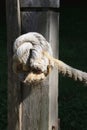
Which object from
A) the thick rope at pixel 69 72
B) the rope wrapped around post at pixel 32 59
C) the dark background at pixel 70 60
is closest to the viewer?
the rope wrapped around post at pixel 32 59

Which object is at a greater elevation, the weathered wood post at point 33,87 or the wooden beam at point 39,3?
the wooden beam at point 39,3

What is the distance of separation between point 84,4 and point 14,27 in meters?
5.53

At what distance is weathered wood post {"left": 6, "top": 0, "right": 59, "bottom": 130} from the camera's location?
1215 millimetres

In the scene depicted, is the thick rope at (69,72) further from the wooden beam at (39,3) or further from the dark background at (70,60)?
the dark background at (70,60)

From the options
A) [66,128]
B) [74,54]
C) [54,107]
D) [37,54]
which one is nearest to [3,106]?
[66,128]

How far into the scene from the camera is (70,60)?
5.00 metres

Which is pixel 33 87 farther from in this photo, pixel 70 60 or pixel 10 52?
pixel 70 60

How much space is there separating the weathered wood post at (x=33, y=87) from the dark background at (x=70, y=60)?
1.22 metres

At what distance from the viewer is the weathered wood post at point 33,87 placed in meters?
1.21

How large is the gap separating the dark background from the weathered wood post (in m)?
1.22

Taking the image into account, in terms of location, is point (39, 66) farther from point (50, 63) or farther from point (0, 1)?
point (0, 1)

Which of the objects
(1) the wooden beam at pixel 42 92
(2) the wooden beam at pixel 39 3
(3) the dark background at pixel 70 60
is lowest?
(3) the dark background at pixel 70 60

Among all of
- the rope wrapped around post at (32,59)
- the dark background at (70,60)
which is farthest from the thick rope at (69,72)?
the dark background at (70,60)

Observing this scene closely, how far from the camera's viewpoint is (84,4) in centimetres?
668
